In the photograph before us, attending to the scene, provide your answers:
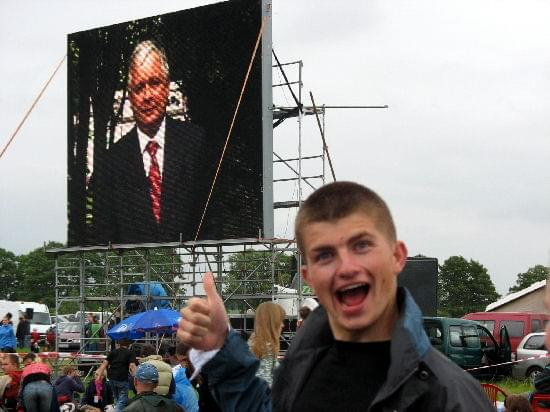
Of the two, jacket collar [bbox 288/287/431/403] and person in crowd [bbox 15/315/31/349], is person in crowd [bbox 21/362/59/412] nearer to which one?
jacket collar [bbox 288/287/431/403]

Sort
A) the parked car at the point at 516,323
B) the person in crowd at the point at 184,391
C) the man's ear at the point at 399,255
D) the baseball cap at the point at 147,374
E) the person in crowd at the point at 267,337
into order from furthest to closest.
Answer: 1. the parked car at the point at 516,323
2. the person in crowd at the point at 184,391
3. the baseball cap at the point at 147,374
4. the person in crowd at the point at 267,337
5. the man's ear at the point at 399,255

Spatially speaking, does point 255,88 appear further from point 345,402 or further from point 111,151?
point 345,402

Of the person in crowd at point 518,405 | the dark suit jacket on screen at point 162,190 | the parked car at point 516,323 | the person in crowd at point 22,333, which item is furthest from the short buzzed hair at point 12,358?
the person in crowd at point 22,333

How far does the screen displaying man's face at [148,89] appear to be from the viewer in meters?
21.4

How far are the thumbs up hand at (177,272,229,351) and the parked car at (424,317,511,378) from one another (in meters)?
17.8

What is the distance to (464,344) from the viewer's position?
2039cm

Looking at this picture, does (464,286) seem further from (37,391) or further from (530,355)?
(37,391)

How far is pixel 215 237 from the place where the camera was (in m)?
20.2

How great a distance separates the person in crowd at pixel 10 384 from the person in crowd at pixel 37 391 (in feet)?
2.73

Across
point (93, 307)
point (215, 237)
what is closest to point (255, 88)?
point (215, 237)

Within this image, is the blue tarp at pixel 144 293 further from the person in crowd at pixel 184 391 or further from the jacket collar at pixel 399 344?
the jacket collar at pixel 399 344

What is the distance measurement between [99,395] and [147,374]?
5.86m

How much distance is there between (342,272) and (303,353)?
0.94 feet

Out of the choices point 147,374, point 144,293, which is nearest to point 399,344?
point 147,374
